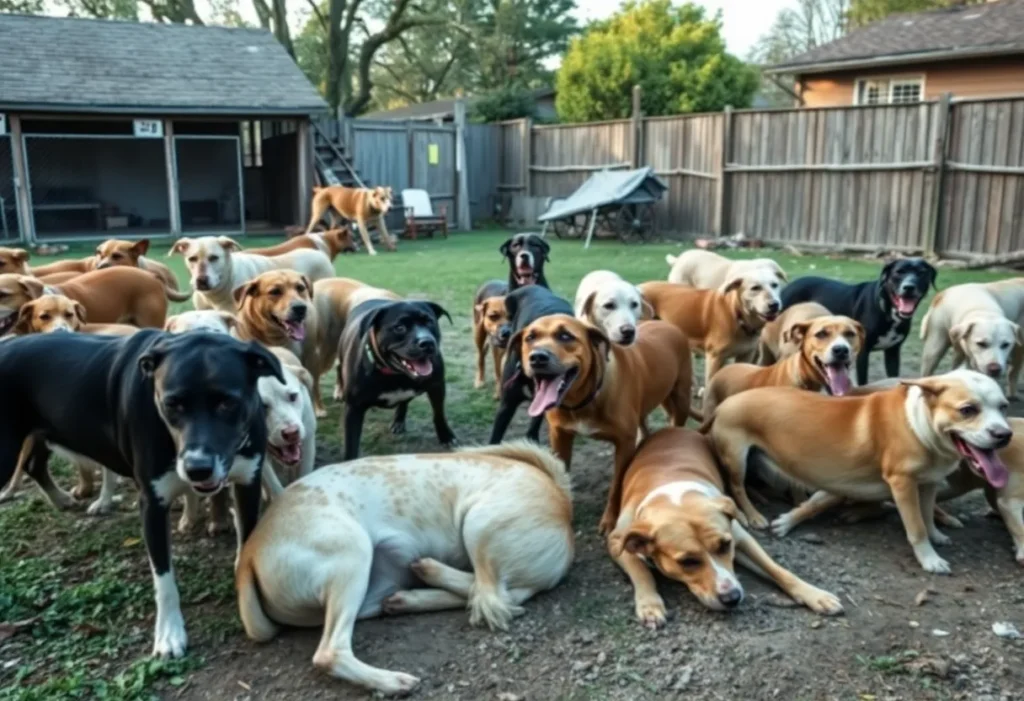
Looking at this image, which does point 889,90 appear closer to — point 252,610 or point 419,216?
point 419,216

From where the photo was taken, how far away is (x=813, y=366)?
5.23 metres

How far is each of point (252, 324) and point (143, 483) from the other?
2.95 metres

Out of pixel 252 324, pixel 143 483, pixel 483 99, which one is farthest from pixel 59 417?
pixel 483 99

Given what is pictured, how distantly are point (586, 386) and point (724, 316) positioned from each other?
9.03 ft

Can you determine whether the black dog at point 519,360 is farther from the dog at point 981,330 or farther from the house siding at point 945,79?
the house siding at point 945,79

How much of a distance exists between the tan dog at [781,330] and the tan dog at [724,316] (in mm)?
86

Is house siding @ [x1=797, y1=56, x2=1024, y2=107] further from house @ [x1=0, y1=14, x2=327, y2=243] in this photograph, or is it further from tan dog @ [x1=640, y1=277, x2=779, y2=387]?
tan dog @ [x1=640, y1=277, x2=779, y2=387]

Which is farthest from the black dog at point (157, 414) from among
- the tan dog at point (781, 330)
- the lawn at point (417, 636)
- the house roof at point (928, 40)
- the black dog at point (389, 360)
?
the house roof at point (928, 40)

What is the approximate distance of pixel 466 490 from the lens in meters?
3.83

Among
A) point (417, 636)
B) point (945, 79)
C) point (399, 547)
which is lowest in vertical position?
point (417, 636)

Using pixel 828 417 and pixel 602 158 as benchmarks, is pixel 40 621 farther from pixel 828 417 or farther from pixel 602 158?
pixel 602 158

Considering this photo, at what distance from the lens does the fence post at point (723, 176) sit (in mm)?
18562

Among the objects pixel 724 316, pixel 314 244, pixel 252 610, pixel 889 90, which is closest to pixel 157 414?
pixel 252 610

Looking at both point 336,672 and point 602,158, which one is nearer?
point 336,672
